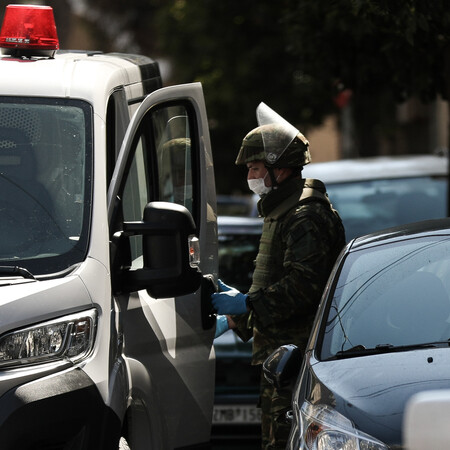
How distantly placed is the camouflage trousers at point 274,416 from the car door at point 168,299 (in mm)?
249

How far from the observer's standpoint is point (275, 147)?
19.6 feet

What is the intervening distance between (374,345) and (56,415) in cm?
121

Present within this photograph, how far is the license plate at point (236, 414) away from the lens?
26.2ft

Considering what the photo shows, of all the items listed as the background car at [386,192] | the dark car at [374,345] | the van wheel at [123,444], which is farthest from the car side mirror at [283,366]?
the background car at [386,192]

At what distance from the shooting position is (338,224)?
235 inches

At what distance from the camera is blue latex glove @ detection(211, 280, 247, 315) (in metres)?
5.81

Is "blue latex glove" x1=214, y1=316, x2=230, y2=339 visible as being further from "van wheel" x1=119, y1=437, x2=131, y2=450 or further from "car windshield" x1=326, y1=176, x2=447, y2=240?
"car windshield" x1=326, y1=176, x2=447, y2=240

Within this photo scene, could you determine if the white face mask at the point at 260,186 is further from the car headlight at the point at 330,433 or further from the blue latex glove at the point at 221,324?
the car headlight at the point at 330,433

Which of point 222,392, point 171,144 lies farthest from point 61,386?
point 222,392

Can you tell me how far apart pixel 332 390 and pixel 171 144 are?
1933 millimetres

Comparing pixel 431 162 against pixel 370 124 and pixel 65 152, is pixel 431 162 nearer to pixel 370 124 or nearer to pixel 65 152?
pixel 65 152

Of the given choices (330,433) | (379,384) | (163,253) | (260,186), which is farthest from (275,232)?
(330,433)

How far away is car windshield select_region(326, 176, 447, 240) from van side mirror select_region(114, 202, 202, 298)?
4756 millimetres

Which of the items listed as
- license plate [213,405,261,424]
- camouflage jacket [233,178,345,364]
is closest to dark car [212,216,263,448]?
license plate [213,405,261,424]
